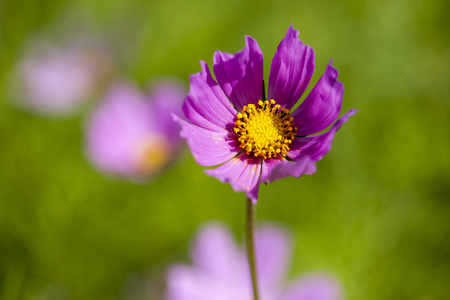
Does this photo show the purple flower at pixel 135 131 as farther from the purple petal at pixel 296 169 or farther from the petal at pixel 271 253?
the purple petal at pixel 296 169

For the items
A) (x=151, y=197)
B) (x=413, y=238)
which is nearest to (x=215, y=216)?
(x=151, y=197)

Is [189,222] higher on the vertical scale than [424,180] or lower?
lower

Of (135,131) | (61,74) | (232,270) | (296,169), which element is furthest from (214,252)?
(61,74)

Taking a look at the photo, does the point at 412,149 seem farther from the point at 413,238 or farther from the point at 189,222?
the point at 189,222

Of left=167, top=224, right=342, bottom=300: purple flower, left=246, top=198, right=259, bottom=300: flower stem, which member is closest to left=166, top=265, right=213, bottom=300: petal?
left=167, top=224, right=342, bottom=300: purple flower

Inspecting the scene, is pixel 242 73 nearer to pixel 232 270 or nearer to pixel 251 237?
pixel 251 237
